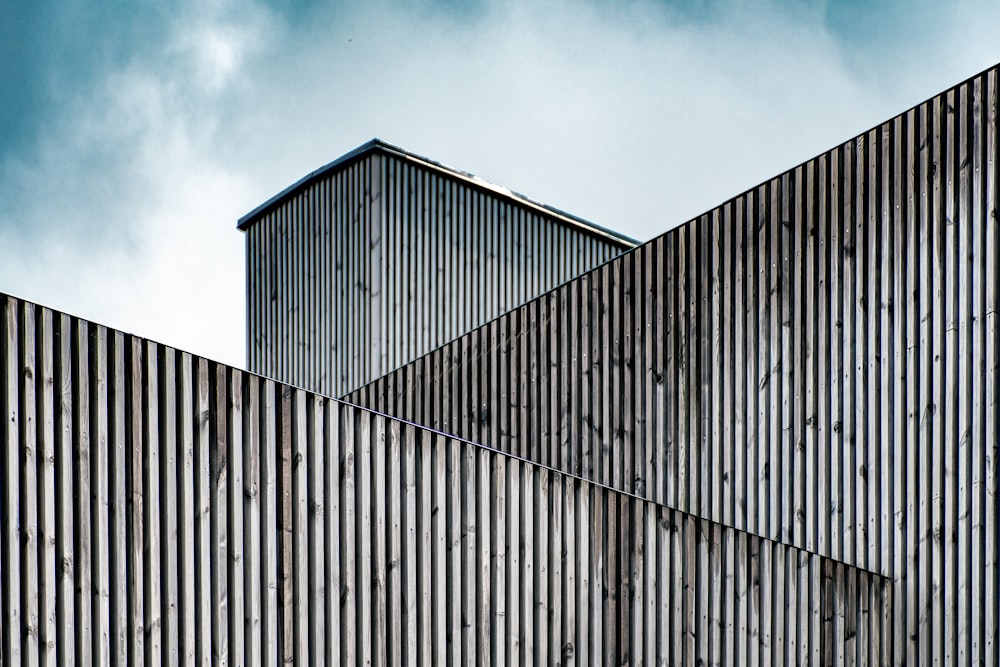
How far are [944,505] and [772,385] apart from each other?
132 cm

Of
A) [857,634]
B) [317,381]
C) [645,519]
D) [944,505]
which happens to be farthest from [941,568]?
[317,381]

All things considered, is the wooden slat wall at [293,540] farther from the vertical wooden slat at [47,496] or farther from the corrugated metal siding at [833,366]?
the corrugated metal siding at [833,366]

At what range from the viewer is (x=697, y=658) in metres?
5.57

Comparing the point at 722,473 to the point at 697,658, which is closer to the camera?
the point at 697,658

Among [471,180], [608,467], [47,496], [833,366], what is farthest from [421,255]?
[47,496]

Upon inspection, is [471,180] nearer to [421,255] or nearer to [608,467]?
[421,255]

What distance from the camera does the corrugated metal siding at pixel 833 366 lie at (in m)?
6.58

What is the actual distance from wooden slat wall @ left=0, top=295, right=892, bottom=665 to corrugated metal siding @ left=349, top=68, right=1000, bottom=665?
1.58 meters

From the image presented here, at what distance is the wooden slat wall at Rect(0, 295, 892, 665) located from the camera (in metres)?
4.24

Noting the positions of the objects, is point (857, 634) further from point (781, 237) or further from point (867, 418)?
point (781, 237)

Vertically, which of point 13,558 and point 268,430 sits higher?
point 268,430

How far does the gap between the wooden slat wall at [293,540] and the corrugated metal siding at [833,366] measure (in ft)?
5.17

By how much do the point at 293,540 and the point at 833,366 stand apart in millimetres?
4010

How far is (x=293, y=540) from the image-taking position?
15.2 ft
